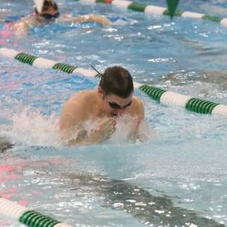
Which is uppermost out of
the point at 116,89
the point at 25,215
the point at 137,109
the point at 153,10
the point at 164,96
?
the point at 116,89

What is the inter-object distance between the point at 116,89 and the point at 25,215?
0.88m

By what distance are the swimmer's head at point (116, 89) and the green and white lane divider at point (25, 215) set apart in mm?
809

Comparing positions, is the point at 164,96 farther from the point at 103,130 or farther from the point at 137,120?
the point at 103,130

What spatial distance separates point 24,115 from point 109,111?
1062 mm

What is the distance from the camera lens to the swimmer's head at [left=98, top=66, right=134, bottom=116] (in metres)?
3.34

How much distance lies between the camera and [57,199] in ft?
9.93

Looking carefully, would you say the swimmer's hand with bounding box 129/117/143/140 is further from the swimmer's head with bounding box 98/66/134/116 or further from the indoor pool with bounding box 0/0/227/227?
the swimmer's head with bounding box 98/66/134/116

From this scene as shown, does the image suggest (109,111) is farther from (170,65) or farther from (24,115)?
(170,65)

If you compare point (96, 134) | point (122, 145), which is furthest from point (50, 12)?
point (96, 134)

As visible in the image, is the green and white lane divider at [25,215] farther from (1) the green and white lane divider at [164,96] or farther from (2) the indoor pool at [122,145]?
(1) the green and white lane divider at [164,96]

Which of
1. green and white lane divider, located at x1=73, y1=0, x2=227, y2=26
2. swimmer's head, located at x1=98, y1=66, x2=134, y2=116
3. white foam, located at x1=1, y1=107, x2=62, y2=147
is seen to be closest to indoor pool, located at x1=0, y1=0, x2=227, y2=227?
white foam, located at x1=1, y1=107, x2=62, y2=147

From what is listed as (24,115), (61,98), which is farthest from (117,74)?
(61,98)

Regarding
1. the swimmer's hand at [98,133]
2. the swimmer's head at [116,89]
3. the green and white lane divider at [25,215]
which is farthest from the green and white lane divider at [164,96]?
the green and white lane divider at [25,215]

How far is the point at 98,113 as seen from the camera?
11.7 feet
